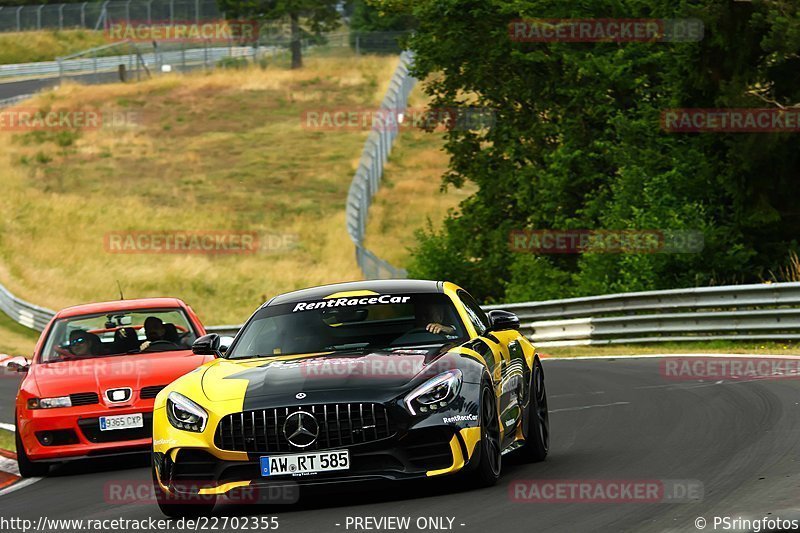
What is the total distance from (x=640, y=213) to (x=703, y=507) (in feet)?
68.1

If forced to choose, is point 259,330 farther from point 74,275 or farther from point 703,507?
point 74,275

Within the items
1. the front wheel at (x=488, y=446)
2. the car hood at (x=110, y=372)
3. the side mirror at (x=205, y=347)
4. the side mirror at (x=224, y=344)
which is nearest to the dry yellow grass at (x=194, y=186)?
the car hood at (x=110, y=372)

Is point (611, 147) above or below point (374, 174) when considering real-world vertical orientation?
above

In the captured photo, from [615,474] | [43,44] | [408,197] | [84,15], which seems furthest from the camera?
[84,15]

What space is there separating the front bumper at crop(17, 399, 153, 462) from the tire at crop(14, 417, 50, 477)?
0.28 feet

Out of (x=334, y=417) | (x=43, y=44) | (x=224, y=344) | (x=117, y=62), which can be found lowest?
(x=117, y=62)

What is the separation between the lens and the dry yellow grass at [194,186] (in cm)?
4741

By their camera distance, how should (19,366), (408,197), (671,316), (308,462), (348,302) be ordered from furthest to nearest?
(408,197) → (671,316) → (19,366) → (348,302) → (308,462)

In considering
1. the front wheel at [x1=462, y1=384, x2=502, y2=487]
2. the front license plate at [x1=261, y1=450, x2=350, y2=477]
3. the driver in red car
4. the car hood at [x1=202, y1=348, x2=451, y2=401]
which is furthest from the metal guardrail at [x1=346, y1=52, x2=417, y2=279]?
the front license plate at [x1=261, y1=450, x2=350, y2=477]

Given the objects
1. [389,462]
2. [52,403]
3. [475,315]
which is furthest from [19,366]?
[389,462]

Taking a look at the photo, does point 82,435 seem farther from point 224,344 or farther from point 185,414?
point 185,414

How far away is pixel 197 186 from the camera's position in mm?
63062

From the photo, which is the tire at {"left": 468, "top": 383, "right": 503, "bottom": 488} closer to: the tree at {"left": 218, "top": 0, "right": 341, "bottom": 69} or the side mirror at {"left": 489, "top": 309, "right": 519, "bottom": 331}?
the side mirror at {"left": 489, "top": 309, "right": 519, "bottom": 331}

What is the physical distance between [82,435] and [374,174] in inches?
1736
